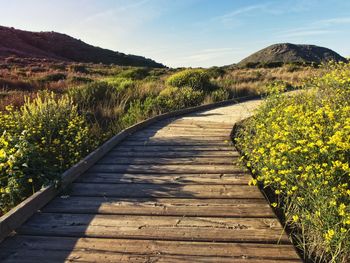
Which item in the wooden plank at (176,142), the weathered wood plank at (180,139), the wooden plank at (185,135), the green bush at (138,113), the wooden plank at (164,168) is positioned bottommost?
the wooden plank at (164,168)

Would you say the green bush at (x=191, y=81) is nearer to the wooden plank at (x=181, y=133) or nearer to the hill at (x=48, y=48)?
the wooden plank at (x=181, y=133)

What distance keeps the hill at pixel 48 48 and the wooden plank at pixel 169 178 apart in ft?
109

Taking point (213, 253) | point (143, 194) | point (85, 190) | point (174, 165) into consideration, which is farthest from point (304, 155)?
point (85, 190)

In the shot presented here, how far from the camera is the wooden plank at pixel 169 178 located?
186 inches

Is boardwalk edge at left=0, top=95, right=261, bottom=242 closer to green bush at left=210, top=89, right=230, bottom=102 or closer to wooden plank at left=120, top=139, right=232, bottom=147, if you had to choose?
wooden plank at left=120, top=139, right=232, bottom=147

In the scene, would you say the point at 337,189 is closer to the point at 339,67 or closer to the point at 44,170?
the point at 44,170

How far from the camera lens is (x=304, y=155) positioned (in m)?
3.72

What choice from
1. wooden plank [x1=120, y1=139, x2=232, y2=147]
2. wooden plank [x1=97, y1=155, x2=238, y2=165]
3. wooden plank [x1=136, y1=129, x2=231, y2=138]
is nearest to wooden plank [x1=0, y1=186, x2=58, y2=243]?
wooden plank [x1=97, y1=155, x2=238, y2=165]

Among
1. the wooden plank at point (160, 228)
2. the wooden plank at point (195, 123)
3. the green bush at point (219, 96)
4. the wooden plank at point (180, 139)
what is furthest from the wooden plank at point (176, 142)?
the green bush at point (219, 96)

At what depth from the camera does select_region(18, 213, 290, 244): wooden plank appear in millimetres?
3346

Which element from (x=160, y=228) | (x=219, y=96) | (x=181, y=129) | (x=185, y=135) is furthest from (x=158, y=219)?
(x=219, y=96)

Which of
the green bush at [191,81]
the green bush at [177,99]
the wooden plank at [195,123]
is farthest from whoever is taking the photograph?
the green bush at [191,81]

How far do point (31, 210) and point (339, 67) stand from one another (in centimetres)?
643

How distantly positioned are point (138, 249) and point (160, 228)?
0.40 metres
